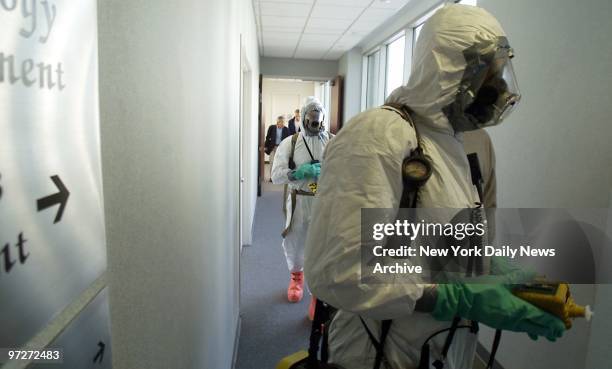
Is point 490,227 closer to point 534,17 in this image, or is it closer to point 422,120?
point 422,120

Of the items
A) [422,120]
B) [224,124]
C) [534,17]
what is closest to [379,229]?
[422,120]

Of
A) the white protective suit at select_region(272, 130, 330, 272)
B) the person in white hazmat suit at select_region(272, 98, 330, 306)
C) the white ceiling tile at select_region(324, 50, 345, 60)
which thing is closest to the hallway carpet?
the person in white hazmat suit at select_region(272, 98, 330, 306)

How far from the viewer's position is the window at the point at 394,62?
4.53 metres

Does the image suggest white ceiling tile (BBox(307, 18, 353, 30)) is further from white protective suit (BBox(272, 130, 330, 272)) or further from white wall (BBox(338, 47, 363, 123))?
white protective suit (BBox(272, 130, 330, 272))

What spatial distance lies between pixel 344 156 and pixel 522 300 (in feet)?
1.86

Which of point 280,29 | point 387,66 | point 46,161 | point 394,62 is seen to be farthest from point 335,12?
point 46,161

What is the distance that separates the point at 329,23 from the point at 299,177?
96.5 inches

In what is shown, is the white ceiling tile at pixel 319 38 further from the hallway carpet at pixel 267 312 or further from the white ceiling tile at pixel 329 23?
the hallway carpet at pixel 267 312

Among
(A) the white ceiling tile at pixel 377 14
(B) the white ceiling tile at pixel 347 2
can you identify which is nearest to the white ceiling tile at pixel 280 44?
(A) the white ceiling tile at pixel 377 14

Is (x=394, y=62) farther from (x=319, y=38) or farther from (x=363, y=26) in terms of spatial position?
(x=319, y=38)

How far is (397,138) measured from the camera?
87cm

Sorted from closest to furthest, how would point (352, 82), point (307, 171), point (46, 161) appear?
point (46, 161)
point (307, 171)
point (352, 82)

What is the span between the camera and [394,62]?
15.9 ft

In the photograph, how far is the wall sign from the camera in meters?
0.24
